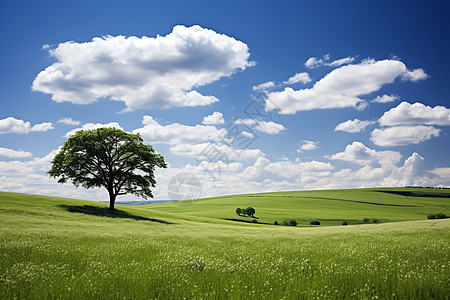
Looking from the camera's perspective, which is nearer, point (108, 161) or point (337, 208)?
point (108, 161)

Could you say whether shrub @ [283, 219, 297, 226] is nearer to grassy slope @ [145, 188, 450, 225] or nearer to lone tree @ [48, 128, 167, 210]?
grassy slope @ [145, 188, 450, 225]

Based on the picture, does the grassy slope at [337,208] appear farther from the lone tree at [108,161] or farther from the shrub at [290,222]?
the lone tree at [108,161]

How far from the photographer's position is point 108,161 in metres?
49.2

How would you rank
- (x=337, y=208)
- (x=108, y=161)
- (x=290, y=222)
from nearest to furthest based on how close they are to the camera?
(x=108, y=161)
(x=290, y=222)
(x=337, y=208)

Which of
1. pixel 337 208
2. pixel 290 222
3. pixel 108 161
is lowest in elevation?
pixel 290 222

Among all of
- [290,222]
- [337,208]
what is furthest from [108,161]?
[337,208]

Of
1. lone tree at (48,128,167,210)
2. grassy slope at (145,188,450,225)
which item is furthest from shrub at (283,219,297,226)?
lone tree at (48,128,167,210)

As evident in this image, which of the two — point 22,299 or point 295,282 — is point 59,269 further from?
point 295,282

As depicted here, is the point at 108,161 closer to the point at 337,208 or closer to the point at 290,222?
the point at 290,222

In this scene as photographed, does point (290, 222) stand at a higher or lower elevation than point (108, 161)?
lower

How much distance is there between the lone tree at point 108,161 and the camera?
4697 cm

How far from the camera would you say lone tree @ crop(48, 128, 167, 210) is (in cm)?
4697

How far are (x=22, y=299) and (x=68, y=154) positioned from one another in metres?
44.8

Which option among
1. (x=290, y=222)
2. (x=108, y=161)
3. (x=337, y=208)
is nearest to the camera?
(x=108, y=161)
